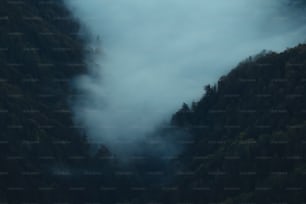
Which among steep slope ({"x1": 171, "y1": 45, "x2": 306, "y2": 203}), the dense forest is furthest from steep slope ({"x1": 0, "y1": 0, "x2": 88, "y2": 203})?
steep slope ({"x1": 171, "y1": 45, "x2": 306, "y2": 203})

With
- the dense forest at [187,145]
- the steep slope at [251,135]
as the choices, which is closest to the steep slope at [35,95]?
the dense forest at [187,145]

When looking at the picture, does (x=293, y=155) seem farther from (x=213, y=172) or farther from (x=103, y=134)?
(x=103, y=134)

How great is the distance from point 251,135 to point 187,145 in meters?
1.74

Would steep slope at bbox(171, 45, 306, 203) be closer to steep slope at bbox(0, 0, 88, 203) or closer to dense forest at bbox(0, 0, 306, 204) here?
dense forest at bbox(0, 0, 306, 204)

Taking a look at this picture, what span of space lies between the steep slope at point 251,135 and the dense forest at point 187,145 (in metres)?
0.02

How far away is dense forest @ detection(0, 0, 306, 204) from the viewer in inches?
659

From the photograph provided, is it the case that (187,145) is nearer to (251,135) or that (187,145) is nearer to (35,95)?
(251,135)

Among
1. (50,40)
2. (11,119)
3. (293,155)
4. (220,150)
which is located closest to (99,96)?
(50,40)

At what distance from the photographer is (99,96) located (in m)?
24.1

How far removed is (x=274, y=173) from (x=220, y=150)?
2141 mm

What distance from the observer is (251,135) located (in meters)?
17.9

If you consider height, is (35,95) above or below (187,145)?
above

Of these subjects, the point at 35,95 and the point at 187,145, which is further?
the point at 35,95

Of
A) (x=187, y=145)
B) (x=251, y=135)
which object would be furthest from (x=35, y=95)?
(x=251, y=135)
